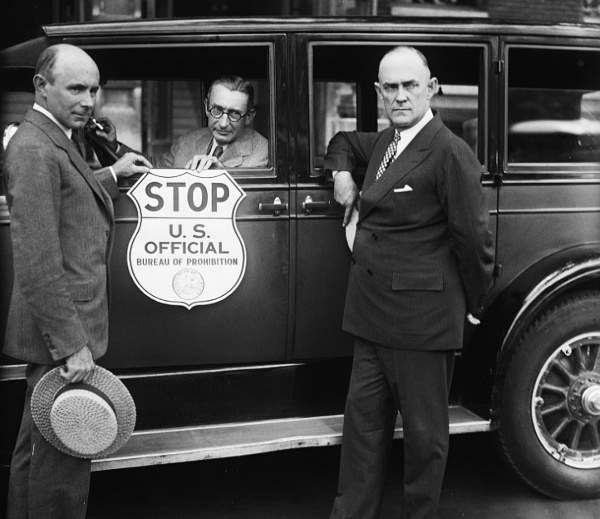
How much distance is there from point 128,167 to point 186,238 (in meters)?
0.37

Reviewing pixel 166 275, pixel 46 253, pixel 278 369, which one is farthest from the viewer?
pixel 278 369

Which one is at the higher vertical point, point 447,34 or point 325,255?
point 447,34

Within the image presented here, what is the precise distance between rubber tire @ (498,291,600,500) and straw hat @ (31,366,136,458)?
5.56 ft

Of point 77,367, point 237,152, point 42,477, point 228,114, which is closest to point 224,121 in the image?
point 228,114

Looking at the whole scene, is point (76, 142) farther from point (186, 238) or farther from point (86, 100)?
point (186, 238)

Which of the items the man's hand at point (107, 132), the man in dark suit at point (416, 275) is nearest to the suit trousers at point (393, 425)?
the man in dark suit at point (416, 275)

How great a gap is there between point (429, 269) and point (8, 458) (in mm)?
1838

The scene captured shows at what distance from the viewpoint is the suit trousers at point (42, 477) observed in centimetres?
289

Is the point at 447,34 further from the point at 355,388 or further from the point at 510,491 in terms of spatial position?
the point at 510,491

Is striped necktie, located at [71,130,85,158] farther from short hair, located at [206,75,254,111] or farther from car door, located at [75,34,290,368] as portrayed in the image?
short hair, located at [206,75,254,111]

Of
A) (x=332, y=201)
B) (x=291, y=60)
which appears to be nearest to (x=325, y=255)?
(x=332, y=201)

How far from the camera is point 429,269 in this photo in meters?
3.13

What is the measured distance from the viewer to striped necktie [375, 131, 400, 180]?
10.7 ft

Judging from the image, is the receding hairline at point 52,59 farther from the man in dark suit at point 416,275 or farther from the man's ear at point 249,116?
the man in dark suit at point 416,275
